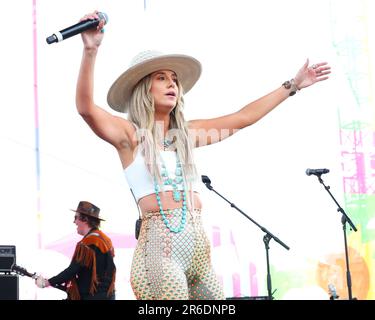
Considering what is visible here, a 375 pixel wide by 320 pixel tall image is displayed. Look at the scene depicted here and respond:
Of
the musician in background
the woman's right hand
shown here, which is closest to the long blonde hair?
the woman's right hand

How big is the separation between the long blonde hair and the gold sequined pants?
0.16 m

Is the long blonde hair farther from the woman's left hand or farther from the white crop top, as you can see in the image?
the woman's left hand

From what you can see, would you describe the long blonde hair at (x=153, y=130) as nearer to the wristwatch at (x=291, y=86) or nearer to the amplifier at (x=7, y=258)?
the wristwatch at (x=291, y=86)

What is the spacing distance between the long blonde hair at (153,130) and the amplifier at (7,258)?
249cm

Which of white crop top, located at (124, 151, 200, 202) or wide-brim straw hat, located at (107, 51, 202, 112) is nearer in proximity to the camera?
white crop top, located at (124, 151, 200, 202)

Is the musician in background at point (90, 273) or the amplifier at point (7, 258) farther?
the amplifier at point (7, 258)

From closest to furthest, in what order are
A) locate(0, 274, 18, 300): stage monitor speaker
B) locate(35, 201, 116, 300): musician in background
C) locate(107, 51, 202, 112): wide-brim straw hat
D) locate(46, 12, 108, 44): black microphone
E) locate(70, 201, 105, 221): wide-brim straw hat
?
locate(46, 12, 108, 44): black microphone < locate(107, 51, 202, 112): wide-brim straw hat < locate(35, 201, 116, 300): musician in background < locate(0, 274, 18, 300): stage monitor speaker < locate(70, 201, 105, 221): wide-brim straw hat

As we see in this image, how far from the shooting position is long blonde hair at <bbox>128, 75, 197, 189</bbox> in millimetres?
2296

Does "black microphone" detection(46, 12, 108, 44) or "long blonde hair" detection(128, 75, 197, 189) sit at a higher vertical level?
"black microphone" detection(46, 12, 108, 44)

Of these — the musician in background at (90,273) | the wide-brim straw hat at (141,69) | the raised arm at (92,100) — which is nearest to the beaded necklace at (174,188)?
the raised arm at (92,100)

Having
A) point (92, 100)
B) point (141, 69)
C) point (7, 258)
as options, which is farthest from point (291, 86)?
point (7, 258)

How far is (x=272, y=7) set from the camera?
5.79m

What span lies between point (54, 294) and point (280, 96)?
329 centimetres

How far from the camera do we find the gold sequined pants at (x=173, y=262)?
2.12 m
